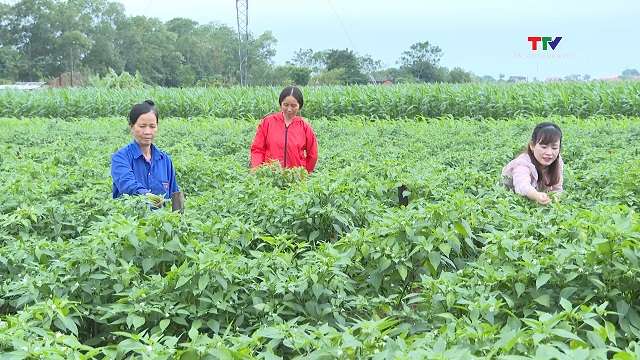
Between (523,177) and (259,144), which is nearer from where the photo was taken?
(523,177)

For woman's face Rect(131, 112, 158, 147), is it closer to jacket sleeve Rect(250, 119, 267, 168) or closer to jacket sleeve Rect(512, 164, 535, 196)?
jacket sleeve Rect(250, 119, 267, 168)

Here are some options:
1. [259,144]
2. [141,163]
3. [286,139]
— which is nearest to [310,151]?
[286,139]

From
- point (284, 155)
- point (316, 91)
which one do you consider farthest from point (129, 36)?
point (284, 155)

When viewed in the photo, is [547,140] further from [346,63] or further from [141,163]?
[346,63]

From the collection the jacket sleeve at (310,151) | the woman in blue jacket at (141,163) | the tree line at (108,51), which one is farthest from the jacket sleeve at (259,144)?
the tree line at (108,51)

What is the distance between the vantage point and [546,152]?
5.92 m

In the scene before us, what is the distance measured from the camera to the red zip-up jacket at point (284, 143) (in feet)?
25.5

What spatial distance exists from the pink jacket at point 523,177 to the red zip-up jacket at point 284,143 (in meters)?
2.29

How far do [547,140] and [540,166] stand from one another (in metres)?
0.24

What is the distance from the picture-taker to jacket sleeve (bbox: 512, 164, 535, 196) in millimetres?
5715

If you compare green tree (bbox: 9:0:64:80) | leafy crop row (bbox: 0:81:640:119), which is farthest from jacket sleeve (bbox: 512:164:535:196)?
green tree (bbox: 9:0:64:80)

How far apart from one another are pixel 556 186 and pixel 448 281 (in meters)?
2.73

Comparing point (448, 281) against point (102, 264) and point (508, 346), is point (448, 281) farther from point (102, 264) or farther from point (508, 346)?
point (102, 264)

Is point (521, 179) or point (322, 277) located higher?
point (521, 179)
